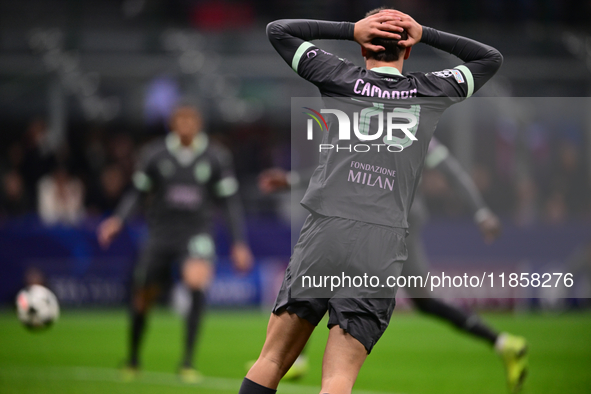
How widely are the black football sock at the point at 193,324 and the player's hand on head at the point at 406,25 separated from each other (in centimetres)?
415

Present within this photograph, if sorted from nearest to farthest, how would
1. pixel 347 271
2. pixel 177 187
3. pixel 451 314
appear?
pixel 347 271 → pixel 451 314 → pixel 177 187

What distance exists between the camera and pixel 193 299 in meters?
6.57

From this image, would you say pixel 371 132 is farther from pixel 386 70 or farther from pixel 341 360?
pixel 341 360

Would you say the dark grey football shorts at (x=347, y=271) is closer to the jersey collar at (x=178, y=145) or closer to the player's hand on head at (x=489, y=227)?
the player's hand on head at (x=489, y=227)

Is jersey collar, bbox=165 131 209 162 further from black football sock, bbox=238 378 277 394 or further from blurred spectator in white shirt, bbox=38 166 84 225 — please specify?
blurred spectator in white shirt, bbox=38 166 84 225

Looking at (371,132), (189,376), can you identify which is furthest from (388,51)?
(189,376)

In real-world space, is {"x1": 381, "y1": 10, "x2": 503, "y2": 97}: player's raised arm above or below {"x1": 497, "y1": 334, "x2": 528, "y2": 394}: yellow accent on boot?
above

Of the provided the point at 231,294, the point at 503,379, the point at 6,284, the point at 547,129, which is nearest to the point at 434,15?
the point at 547,129

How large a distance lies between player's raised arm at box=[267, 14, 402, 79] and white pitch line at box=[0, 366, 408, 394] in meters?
3.24

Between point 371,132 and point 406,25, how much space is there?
0.44 metres

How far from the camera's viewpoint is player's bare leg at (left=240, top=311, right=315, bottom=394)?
2832 millimetres

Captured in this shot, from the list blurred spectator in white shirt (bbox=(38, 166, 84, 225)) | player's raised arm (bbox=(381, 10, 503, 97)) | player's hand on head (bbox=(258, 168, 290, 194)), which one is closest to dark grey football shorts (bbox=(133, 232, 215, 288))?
player's hand on head (bbox=(258, 168, 290, 194))

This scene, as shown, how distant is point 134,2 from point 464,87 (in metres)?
14.7

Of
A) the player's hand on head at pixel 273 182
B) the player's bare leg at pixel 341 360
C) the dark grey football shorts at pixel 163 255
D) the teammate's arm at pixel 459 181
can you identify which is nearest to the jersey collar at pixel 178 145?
the dark grey football shorts at pixel 163 255
